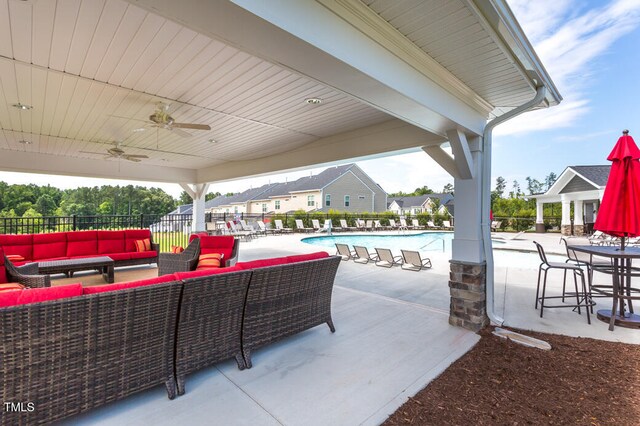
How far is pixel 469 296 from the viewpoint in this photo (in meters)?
3.58

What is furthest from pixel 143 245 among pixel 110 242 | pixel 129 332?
pixel 129 332

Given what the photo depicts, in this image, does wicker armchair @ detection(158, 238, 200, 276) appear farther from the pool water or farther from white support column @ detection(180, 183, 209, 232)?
white support column @ detection(180, 183, 209, 232)

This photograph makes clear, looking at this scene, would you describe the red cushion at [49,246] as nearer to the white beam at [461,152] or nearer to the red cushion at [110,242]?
the red cushion at [110,242]

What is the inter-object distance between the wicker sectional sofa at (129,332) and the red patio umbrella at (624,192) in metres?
3.93

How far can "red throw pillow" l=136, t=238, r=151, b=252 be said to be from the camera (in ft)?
23.6

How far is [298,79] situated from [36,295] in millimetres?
2924

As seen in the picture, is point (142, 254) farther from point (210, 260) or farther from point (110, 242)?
point (210, 260)

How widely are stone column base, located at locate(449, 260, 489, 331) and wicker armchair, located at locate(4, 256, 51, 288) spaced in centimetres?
524

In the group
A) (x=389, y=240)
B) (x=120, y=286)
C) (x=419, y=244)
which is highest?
(x=120, y=286)

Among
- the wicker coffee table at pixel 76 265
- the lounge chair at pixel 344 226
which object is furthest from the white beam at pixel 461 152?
the lounge chair at pixel 344 226

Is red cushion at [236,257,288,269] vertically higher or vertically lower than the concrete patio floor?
higher

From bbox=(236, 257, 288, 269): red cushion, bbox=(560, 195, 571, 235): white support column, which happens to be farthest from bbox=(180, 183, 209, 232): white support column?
bbox=(560, 195, 571, 235): white support column

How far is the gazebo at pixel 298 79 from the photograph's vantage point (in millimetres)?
1867

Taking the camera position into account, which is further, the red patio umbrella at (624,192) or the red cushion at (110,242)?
the red cushion at (110,242)
